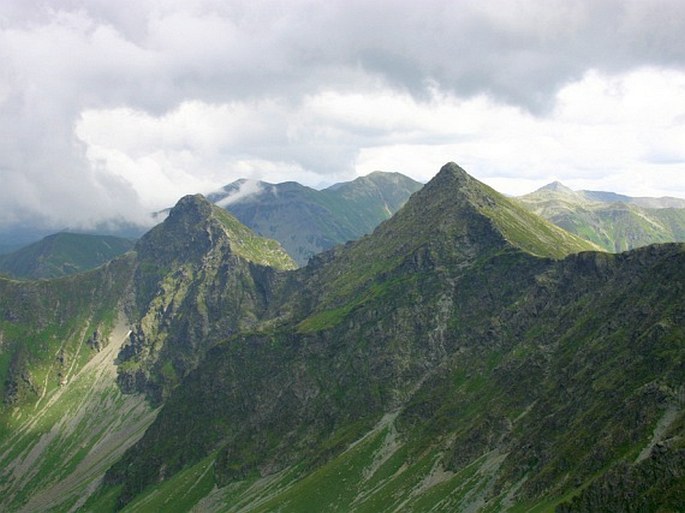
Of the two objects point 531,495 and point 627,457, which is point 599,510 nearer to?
point 627,457

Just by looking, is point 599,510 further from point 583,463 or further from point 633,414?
point 633,414

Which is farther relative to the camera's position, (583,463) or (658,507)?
(583,463)

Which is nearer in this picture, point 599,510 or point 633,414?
point 599,510

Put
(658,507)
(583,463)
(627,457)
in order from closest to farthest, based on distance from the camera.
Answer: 1. (658,507)
2. (627,457)
3. (583,463)

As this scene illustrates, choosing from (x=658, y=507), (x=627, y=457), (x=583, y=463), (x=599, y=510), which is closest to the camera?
(x=658, y=507)

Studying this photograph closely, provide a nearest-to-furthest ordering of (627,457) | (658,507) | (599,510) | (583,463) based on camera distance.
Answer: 1. (658,507)
2. (599,510)
3. (627,457)
4. (583,463)

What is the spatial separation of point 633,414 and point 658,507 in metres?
47.4

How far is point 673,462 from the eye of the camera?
157m

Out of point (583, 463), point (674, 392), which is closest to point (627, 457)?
point (583, 463)

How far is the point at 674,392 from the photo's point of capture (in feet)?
632

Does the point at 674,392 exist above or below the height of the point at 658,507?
above

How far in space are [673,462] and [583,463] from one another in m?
35.5

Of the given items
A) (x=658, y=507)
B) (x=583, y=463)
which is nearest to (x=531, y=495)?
(x=583, y=463)

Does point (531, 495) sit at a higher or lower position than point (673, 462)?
lower
